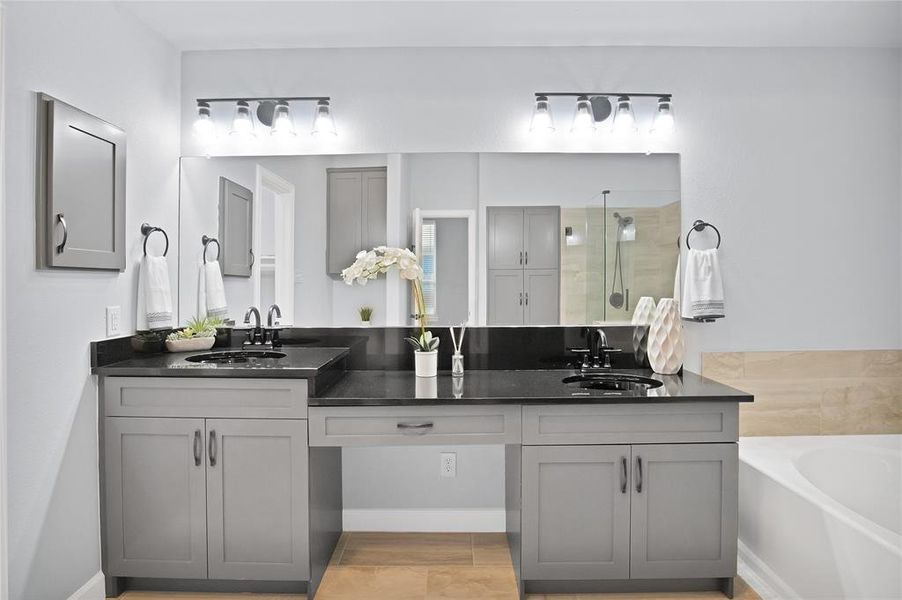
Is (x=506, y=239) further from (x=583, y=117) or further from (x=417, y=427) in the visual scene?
(x=417, y=427)

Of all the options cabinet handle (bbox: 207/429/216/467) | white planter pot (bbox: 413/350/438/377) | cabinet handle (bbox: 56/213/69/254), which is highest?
cabinet handle (bbox: 56/213/69/254)

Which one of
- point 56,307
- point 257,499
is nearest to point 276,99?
point 56,307

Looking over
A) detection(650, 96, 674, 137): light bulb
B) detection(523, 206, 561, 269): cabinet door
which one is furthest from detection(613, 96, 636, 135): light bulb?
detection(523, 206, 561, 269): cabinet door

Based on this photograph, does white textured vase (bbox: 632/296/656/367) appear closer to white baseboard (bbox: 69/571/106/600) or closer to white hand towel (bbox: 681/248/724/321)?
white hand towel (bbox: 681/248/724/321)

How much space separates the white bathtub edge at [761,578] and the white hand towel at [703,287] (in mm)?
986

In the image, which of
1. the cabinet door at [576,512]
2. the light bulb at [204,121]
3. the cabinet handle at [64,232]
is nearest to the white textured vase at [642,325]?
the cabinet door at [576,512]

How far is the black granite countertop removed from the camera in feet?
7.00

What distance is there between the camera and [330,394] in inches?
88.1

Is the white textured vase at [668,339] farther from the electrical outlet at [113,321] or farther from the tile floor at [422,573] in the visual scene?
the electrical outlet at [113,321]

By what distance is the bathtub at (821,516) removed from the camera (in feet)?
5.87

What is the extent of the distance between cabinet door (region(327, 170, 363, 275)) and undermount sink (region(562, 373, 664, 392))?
1157mm

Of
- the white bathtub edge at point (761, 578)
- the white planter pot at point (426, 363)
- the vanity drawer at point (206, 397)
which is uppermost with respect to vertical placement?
the white planter pot at point (426, 363)

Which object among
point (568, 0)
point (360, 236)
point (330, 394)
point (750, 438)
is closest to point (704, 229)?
point (750, 438)

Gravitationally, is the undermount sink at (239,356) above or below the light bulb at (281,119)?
below
